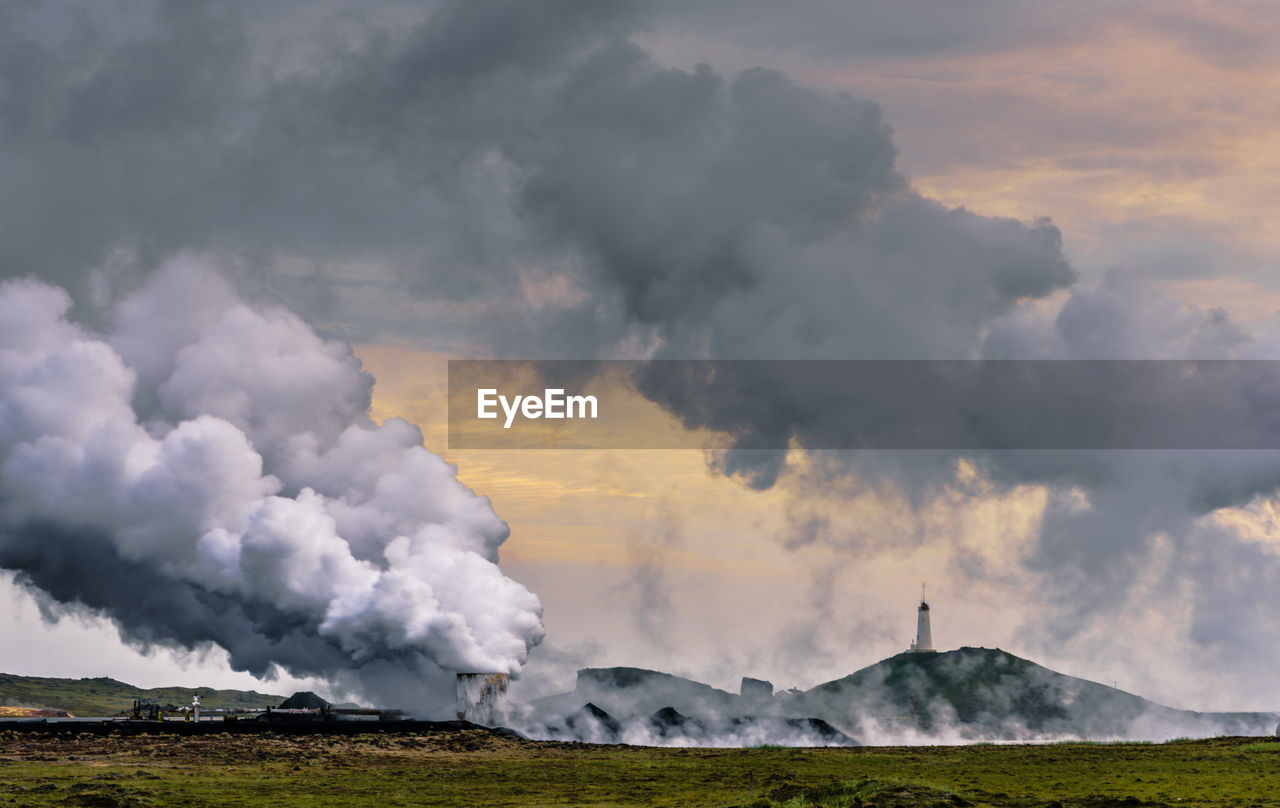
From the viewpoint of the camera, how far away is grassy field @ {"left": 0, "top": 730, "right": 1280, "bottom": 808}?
11212cm

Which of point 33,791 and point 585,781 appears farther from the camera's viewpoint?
point 585,781

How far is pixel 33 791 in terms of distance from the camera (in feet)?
364

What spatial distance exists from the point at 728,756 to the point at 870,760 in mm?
19966

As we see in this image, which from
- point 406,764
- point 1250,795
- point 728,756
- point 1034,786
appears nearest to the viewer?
point 1250,795

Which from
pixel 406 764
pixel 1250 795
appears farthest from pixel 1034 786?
pixel 406 764

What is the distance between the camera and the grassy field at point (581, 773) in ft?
368

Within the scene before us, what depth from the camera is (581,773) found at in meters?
148

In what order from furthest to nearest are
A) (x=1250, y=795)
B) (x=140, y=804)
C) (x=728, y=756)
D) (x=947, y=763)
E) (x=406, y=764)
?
(x=728, y=756), (x=947, y=763), (x=406, y=764), (x=1250, y=795), (x=140, y=804)

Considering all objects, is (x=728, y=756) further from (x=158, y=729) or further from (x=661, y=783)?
(x=158, y=729)

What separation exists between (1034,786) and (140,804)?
82.8 meters

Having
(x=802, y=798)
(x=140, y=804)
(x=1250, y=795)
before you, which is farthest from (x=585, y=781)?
(x=1250, y=795)

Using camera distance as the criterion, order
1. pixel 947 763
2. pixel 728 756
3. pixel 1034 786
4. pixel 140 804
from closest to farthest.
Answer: pixel 140 804 → pixel 1034 786 → pixel 947 763 → pixel 728 756

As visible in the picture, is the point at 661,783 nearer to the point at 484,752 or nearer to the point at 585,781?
the point at 585,781

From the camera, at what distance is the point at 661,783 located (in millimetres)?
137500
